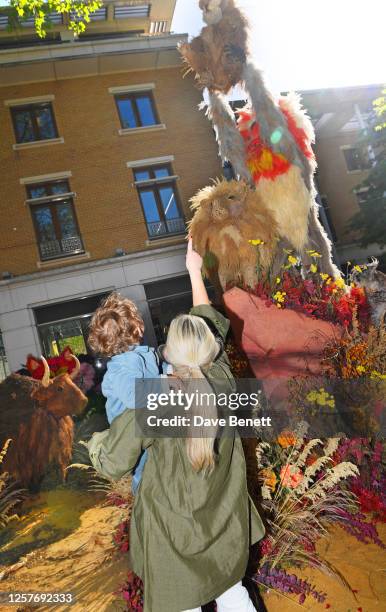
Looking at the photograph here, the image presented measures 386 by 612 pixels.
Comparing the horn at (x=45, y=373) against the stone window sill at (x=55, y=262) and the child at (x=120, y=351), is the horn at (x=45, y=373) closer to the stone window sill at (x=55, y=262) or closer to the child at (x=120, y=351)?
the stone window sill at (x=55, y=262)

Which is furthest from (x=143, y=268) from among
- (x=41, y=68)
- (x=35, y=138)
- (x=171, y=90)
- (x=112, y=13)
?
(x=112, y=13)

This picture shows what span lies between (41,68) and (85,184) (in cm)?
134

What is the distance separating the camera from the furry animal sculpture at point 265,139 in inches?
101

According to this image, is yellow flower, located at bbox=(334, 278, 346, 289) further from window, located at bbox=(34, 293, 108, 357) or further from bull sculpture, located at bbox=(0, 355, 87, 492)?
bull sculpture, located at bbox=(0, 355, 87, 492)

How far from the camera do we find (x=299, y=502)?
1.91 metres

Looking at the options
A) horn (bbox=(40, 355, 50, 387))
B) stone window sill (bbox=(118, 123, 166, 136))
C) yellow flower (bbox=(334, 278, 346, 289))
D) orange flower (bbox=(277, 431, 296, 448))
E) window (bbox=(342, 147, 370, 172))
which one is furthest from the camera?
window (bbox=(342, 147, 370, 172))

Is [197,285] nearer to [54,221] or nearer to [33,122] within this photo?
[54,221]

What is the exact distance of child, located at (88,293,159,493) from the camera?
43.4 inches

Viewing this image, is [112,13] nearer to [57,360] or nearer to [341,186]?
[57,360]

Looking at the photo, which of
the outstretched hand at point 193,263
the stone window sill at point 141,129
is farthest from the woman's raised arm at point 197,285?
the stone window sill at point 141,129

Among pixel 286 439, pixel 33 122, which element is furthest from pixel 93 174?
pixel 286 439

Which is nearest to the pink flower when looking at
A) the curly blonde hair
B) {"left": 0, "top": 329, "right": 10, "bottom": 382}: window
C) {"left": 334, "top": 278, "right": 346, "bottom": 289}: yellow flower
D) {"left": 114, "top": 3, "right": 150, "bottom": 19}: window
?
the curly blonde hair

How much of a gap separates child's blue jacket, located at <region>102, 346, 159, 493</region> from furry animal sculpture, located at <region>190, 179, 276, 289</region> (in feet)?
4.21

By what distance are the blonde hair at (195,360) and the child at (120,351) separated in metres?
0.16
